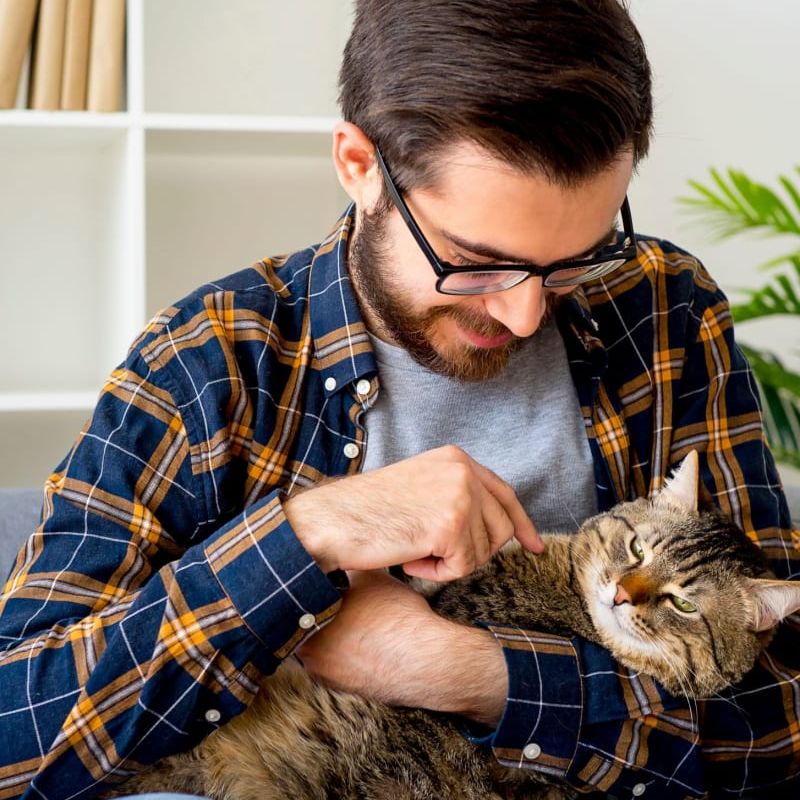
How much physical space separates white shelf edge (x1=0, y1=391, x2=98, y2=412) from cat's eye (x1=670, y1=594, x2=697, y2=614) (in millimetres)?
1226

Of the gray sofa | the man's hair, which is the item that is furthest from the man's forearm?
the gray sofa

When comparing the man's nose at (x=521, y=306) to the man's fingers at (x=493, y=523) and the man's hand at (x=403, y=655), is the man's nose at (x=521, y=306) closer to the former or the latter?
the man's fingers at (x=493, y=523)

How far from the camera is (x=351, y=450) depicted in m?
1.37

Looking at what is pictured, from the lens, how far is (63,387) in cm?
238

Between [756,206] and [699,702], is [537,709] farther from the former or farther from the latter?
[756,206]

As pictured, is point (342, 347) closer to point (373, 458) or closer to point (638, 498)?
point (373, 458)

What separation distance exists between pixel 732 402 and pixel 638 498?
7.5 inches

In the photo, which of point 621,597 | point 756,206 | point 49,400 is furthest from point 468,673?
point 756,206

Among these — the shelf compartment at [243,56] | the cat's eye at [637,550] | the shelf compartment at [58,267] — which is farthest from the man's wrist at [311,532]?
the shelf compartment at [243,56]

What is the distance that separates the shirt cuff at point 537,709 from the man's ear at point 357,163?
56 centimetres

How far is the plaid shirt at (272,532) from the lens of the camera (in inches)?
43.0

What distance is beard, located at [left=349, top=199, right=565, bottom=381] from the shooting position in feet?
4.21

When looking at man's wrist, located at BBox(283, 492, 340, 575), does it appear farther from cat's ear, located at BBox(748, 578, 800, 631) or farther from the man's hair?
cat's ear, located at BBox(748, 578, 800, 631)

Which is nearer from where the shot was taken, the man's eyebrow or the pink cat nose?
the man's eyebrow
